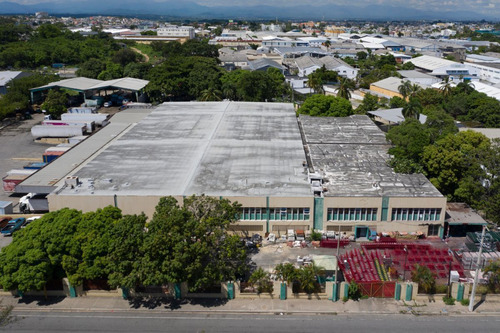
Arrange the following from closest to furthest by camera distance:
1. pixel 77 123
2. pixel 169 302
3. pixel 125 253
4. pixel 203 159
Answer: pixel 125 253
pixel 169 302
pixel 203 159
pixel 77 123

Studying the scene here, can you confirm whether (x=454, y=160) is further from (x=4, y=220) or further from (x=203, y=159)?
(x=4, y=220)

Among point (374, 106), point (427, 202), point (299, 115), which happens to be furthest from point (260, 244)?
point (374, 106)

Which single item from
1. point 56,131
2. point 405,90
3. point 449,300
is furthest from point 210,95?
point 449,300

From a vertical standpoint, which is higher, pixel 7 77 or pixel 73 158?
pixel 7 77

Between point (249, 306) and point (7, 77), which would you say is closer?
point (249, 306)

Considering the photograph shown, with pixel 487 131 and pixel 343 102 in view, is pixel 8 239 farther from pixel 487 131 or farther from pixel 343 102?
pixel 487 131

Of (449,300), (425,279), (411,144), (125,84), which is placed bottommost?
(449,300)

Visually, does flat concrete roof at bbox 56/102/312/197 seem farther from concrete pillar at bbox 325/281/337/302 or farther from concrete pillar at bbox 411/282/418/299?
concrete pillar at bbox 411/282/418/299
